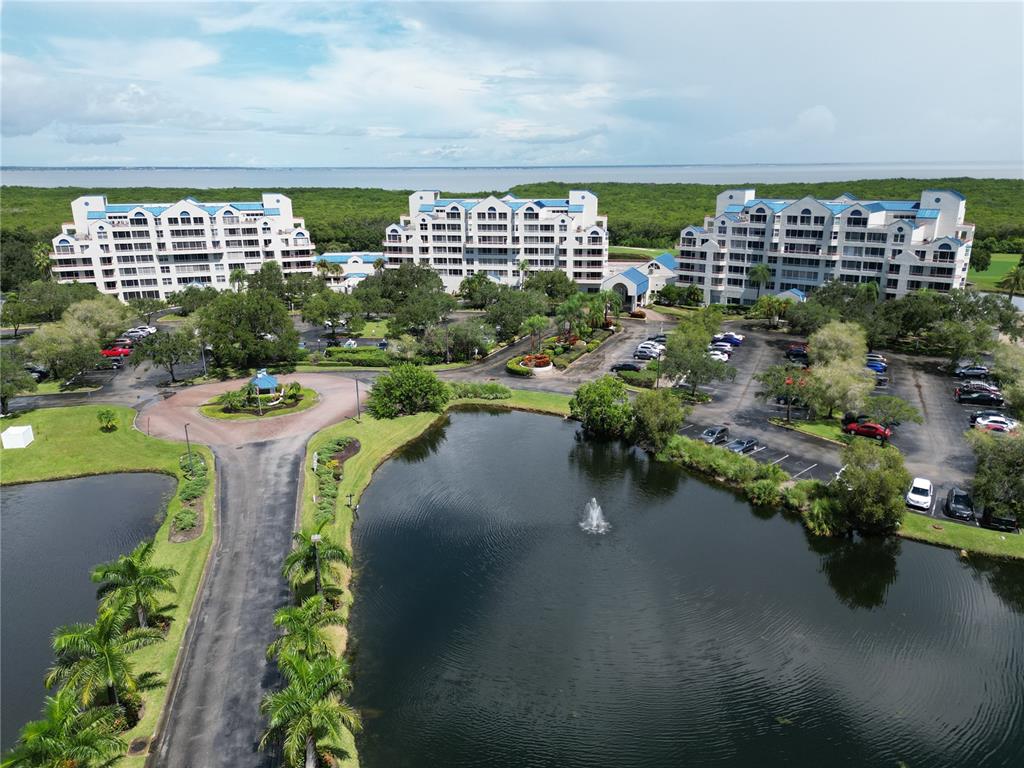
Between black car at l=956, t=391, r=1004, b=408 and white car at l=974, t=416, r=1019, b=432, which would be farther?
black car at l=956, t=391, r=1004, b=408

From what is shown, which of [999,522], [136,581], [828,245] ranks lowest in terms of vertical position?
[999,522]

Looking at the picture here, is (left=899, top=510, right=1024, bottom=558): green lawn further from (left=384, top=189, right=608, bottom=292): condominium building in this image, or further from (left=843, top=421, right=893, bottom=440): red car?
(left=384, top=189, right=608, bottom=292): condominium building

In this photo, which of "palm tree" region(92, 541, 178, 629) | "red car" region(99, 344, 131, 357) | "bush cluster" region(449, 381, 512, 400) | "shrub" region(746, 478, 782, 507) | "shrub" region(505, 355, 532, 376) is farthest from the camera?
"red car" region(99, 344, 131, 357)

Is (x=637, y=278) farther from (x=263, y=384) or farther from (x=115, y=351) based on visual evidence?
(x=115, y=351)

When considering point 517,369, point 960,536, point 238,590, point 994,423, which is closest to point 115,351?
point 517,369

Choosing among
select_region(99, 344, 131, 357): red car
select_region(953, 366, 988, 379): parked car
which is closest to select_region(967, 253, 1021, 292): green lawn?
select_region(953, 366, 988, 379): parked car

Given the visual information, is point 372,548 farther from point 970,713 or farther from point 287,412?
point 970,713

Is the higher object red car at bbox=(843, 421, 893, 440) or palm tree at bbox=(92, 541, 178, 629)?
palm tree at bbox=(92, 541, 178, 629)
